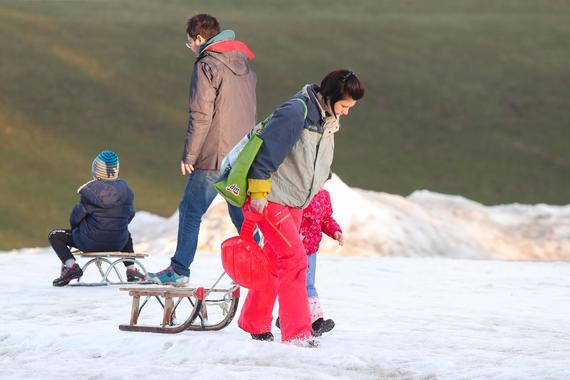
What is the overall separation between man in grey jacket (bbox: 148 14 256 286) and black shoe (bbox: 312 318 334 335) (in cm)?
167

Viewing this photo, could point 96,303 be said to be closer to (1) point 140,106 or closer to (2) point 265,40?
(1) point 140,106

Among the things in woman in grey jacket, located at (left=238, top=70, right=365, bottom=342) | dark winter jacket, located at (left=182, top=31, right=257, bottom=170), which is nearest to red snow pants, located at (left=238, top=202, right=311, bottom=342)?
woman in grey jacket, located at (left=238, top=70, right=365, bottom=342)

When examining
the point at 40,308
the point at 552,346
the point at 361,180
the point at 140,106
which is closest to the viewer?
the point at 552,346

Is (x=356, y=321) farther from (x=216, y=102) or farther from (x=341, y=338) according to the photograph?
(x=216, y=102)

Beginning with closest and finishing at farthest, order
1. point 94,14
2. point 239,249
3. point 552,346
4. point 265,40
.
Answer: point 239,249, point 552,346, point 265,40, point 94,14

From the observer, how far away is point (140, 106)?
90.8 ft

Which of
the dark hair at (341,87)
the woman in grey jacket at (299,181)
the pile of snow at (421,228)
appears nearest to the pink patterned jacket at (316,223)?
the woman in grey jacket at (299,181)

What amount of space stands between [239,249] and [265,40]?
85.3 feet

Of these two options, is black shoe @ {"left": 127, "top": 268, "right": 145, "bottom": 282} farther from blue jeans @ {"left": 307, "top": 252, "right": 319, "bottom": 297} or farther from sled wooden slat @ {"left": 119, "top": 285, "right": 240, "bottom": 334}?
blue jeans @ {"left": 307, "top": 252, "right": 319, "bottom": 297}

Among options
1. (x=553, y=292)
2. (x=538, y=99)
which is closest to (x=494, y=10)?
(x=538, y=99)

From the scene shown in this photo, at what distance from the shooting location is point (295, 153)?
6.73m

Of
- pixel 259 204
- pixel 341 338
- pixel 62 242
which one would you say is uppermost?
pixel 259 204

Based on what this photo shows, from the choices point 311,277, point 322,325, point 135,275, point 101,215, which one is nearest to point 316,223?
point 311,277

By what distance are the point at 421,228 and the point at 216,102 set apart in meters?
6.91
